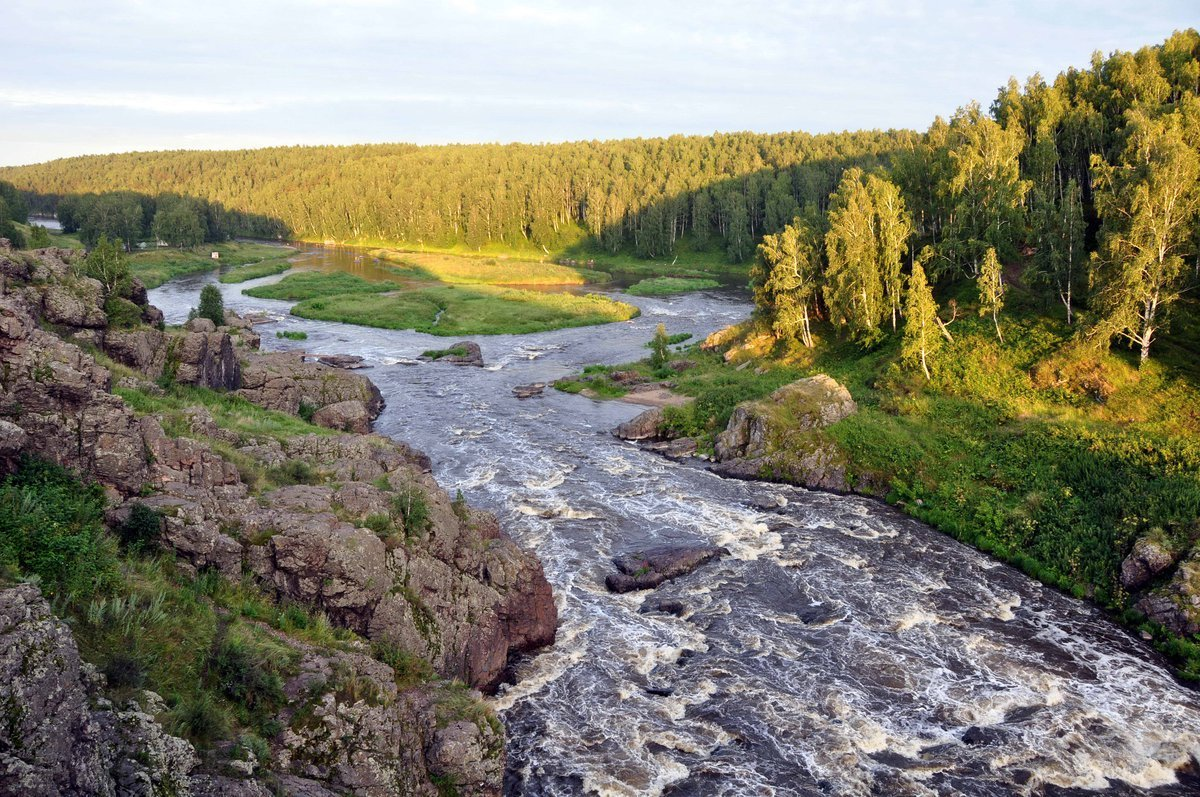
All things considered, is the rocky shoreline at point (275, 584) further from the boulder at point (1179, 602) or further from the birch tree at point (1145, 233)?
the birch tree at point (1145, 233)

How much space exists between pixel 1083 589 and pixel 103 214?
697ft

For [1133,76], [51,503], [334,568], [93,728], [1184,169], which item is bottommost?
[334,568]

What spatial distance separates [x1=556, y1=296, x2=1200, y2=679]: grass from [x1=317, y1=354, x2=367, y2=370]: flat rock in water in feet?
114

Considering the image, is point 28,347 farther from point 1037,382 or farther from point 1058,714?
point 1037,382

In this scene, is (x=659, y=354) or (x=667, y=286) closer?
(x=659, y=354)

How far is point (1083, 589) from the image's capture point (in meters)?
35.0

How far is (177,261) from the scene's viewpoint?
559 ft

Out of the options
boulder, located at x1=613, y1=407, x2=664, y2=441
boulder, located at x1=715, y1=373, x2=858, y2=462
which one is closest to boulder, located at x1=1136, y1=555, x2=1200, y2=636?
boulder, located at x1=715, y1=373, x2=858, y2=462

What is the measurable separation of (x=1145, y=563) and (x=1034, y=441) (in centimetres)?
1336

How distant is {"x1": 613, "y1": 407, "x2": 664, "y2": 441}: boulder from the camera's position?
57894 millimetres

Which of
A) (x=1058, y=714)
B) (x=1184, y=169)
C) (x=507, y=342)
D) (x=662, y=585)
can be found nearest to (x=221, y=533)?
(x=662, y=585)

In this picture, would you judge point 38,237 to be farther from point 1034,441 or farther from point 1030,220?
point 1030,220

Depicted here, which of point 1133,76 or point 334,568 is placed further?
point 1133,76

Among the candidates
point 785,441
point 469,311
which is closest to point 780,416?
point 785,441
